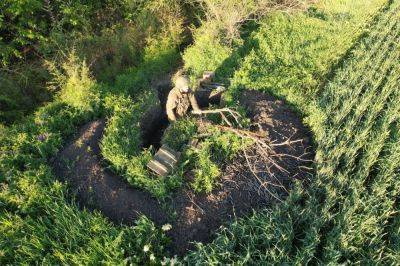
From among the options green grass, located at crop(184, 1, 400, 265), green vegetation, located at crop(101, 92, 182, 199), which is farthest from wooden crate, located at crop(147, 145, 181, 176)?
green grass, located at crop(184, 1, 400, 265)

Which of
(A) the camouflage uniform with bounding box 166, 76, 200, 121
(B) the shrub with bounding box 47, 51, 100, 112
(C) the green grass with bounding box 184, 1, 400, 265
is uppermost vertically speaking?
(B) the shrub with bounding box 47, 51, 100, 112

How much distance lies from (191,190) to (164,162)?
2.03 feet

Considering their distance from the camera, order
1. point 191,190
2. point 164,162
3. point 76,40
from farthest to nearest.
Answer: point 76,40, point 164,162, point 191,190

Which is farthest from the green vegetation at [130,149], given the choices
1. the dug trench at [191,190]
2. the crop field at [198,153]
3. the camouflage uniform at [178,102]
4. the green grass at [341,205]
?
the green grass at [341,205]

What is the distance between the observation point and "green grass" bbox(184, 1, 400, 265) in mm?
3938

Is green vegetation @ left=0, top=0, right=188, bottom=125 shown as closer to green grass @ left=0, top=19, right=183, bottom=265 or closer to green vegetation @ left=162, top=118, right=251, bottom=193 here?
green grass @ left=0, top=19, right=183, bottom=265

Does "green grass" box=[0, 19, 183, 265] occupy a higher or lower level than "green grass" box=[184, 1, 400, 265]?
higher

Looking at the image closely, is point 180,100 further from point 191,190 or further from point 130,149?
point 191,190

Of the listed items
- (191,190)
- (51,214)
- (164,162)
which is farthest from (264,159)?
(51,214)

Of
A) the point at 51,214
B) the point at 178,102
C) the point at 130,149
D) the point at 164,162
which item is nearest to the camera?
the point at 51,214

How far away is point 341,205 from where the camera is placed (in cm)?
451

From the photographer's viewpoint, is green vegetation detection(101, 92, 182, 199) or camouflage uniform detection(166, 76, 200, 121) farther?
camouflage uniform detection(166, 76, 200, 121)

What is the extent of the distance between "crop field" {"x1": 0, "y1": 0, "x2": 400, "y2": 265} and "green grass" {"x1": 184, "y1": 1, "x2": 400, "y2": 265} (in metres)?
0.02

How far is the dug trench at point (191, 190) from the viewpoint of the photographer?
444 cm
